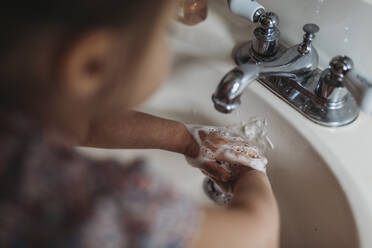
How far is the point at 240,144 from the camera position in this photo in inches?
21.5

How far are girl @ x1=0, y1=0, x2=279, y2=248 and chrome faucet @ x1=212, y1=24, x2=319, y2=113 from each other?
13 cm

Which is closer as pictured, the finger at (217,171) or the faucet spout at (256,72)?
the faucet spout at (256,72)

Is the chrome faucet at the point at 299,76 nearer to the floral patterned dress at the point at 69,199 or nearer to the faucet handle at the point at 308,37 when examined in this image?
the faucet handle at the point at 308,37

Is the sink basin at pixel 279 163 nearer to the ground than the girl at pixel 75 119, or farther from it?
nearer to the ground

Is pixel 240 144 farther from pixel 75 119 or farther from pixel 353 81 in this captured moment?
pixel 75 119

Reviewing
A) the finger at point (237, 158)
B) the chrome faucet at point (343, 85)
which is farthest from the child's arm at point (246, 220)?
the chrome faucet at point (343, 85)

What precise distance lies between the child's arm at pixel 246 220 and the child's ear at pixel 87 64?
6.0 inches

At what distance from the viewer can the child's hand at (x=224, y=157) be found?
1.76 feet

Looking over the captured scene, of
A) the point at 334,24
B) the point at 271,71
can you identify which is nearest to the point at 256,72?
the point at 271,71

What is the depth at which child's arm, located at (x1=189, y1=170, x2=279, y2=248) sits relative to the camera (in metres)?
0.35

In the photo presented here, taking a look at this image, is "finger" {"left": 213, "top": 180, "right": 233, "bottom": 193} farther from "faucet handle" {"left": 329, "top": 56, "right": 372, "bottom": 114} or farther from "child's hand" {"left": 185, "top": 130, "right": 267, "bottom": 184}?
"faucet handle" {"left": 329, "top": 56, "right": 372, "bottom": 114}

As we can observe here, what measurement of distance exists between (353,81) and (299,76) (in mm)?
112

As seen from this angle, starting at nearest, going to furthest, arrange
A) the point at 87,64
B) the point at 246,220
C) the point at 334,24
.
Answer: the point at 87,64 < the point at 246,220 < the point at 334,24

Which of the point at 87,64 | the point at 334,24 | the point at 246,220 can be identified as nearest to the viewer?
the point at 87,64
